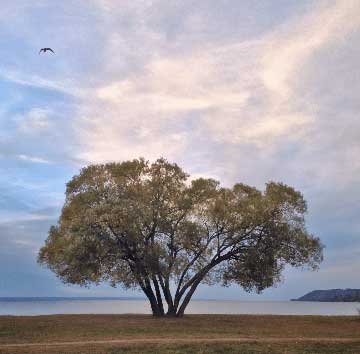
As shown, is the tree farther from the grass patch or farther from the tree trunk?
the grass patch

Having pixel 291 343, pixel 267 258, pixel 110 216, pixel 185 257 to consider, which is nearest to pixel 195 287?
pixel 185 257

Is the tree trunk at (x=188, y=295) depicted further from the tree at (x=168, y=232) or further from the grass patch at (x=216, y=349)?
the grass patch at (x=216, y=349)

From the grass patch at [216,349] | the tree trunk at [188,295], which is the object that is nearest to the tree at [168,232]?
the tree trunk at [188,295]

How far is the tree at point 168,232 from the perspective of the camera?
49.2m

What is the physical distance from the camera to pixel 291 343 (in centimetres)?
3114

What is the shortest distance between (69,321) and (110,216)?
29.2 feet

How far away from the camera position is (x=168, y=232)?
51188mm

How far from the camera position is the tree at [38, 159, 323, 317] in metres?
49.2

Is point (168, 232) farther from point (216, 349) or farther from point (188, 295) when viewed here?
point (216, 349)

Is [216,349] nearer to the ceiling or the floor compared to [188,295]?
nearer to the floor

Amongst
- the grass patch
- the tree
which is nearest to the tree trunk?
the tree

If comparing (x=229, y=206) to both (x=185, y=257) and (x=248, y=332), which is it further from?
(x=248, y=332)

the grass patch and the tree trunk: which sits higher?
the tree trunk

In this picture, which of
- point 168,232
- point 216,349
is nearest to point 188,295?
point 168,232
